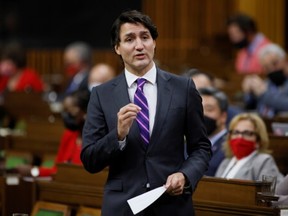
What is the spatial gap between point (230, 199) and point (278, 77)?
13.0 feet

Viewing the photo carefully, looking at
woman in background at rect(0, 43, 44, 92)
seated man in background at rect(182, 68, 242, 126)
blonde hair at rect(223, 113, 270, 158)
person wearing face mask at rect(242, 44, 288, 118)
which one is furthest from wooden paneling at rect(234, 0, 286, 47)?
blonde hair at rect(223, 113, 270, 158)

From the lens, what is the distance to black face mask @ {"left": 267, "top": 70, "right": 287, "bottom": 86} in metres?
9.14

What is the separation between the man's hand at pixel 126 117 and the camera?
401cm

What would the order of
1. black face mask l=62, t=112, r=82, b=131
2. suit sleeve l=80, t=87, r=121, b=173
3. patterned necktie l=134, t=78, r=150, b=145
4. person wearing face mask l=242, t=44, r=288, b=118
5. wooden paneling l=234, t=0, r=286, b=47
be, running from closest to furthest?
suit sleeve l=80, t=87, r=121, b=173
patterned necktie l=134, t=78, r=150, b=145
black face mask l=62, t=112, r=82, b=131
person wearing face mask l=242, t=44, r=288, b=118
wooden paneling l=234, t=0, r=286, b=47

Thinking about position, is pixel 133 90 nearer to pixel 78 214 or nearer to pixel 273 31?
pixel 78 214

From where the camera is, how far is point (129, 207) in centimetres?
425

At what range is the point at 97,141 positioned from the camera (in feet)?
13.9

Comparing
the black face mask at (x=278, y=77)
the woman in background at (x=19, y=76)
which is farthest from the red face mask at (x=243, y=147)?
the woman in background at (x=19, y=76)

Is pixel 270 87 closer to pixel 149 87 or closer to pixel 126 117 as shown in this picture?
pixel 149 87

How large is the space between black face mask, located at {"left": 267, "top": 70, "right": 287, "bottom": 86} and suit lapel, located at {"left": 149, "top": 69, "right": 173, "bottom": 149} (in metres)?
4.91

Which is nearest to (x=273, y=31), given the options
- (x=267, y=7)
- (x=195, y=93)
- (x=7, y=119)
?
(x=267, y=7)

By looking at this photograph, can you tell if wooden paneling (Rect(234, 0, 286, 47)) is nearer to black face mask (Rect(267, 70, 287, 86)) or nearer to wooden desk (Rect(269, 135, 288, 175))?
black face mask (Rect(267, 70, 287, 86))

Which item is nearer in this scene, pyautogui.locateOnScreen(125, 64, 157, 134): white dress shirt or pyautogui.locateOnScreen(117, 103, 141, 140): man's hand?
pyautogui.locateOnScreen(117, 103, 141, 140): man's hand

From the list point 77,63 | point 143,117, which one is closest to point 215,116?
point 143,117
